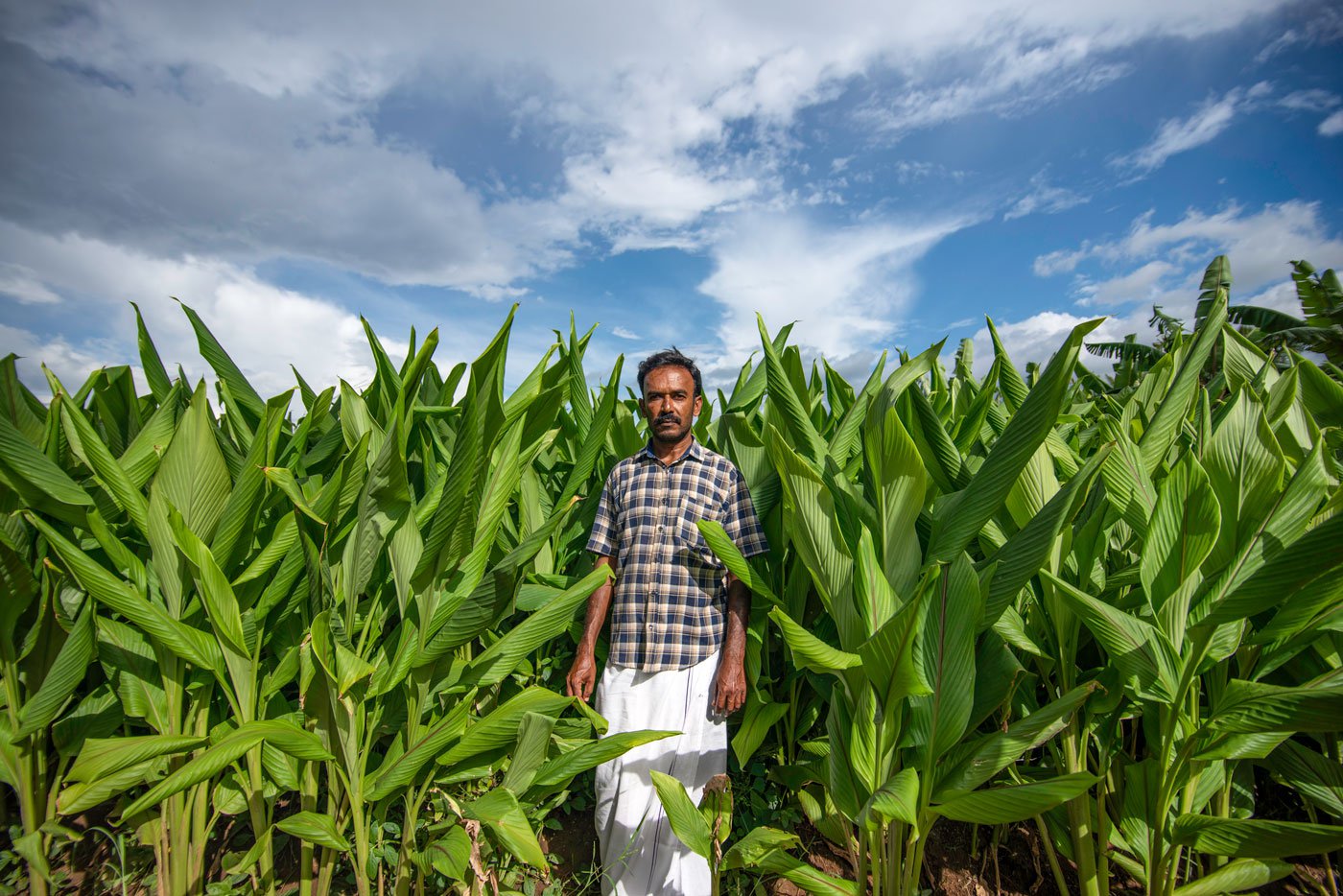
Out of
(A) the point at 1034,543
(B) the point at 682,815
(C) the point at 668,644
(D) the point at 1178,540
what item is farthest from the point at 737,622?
(D) the point at 1178,540

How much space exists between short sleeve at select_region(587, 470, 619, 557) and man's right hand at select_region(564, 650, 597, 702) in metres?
0.31

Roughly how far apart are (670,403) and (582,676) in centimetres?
84

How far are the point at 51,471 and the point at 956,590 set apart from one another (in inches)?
71.8

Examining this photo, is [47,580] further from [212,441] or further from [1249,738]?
[1249,738]

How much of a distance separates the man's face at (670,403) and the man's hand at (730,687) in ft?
2.19

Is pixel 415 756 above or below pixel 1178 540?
below

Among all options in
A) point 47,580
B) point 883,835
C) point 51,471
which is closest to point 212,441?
point 51,471

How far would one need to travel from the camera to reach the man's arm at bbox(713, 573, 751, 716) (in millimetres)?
1796

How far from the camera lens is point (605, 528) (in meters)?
2.06

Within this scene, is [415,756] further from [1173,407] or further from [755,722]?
[1173,407]

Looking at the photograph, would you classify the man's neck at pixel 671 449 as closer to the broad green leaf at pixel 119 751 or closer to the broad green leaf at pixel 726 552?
the broad green leaf at pixel 726 552

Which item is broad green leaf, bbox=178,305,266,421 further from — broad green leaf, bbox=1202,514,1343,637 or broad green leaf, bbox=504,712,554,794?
broad green leaf, bbox=1202,514,1343,637

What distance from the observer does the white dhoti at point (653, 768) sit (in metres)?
1.83

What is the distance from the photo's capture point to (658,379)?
6.65 ft
